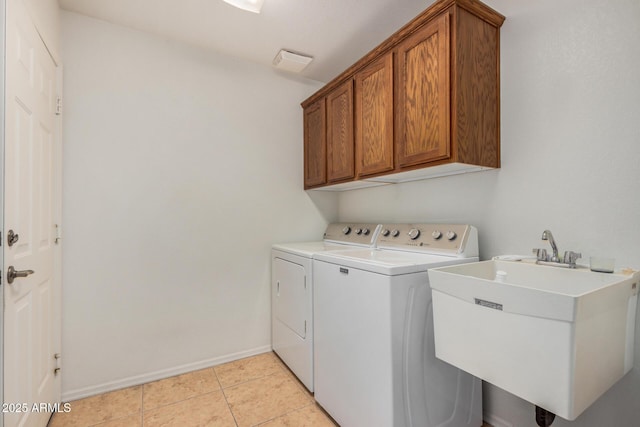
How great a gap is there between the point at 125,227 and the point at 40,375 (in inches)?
36.1

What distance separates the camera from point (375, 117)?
1916 mm

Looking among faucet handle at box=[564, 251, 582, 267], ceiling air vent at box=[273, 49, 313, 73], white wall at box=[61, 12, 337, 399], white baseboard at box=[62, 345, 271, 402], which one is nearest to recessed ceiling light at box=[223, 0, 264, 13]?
ceiling air vent at box=[273, 49, 313, 73]

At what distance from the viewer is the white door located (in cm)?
118

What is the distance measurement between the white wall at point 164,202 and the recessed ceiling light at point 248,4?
70 centimetres

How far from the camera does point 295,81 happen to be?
2746 mm

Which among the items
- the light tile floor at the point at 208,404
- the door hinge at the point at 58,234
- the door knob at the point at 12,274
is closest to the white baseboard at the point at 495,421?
the light tile floor at the point at 208,404

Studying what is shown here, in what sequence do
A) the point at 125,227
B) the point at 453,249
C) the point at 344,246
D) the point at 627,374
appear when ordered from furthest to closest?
the point at 344,246
the point at 125,227
the point at 453,249
the point at 627,374

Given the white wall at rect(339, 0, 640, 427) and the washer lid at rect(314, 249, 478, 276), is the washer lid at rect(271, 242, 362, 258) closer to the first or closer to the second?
the washer lid at rect(314, 249, 478, 276)

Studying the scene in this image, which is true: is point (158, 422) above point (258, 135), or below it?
below

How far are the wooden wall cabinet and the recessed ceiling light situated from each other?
73 centimetres

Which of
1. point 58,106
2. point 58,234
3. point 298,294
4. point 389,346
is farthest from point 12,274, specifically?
point 389,346

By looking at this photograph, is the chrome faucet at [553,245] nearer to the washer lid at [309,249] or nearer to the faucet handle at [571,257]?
the faucet handle at [571,257]

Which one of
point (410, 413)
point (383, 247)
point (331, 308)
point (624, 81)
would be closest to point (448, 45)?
point (624, 81)

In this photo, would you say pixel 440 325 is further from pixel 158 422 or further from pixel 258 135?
pixel 258 135
